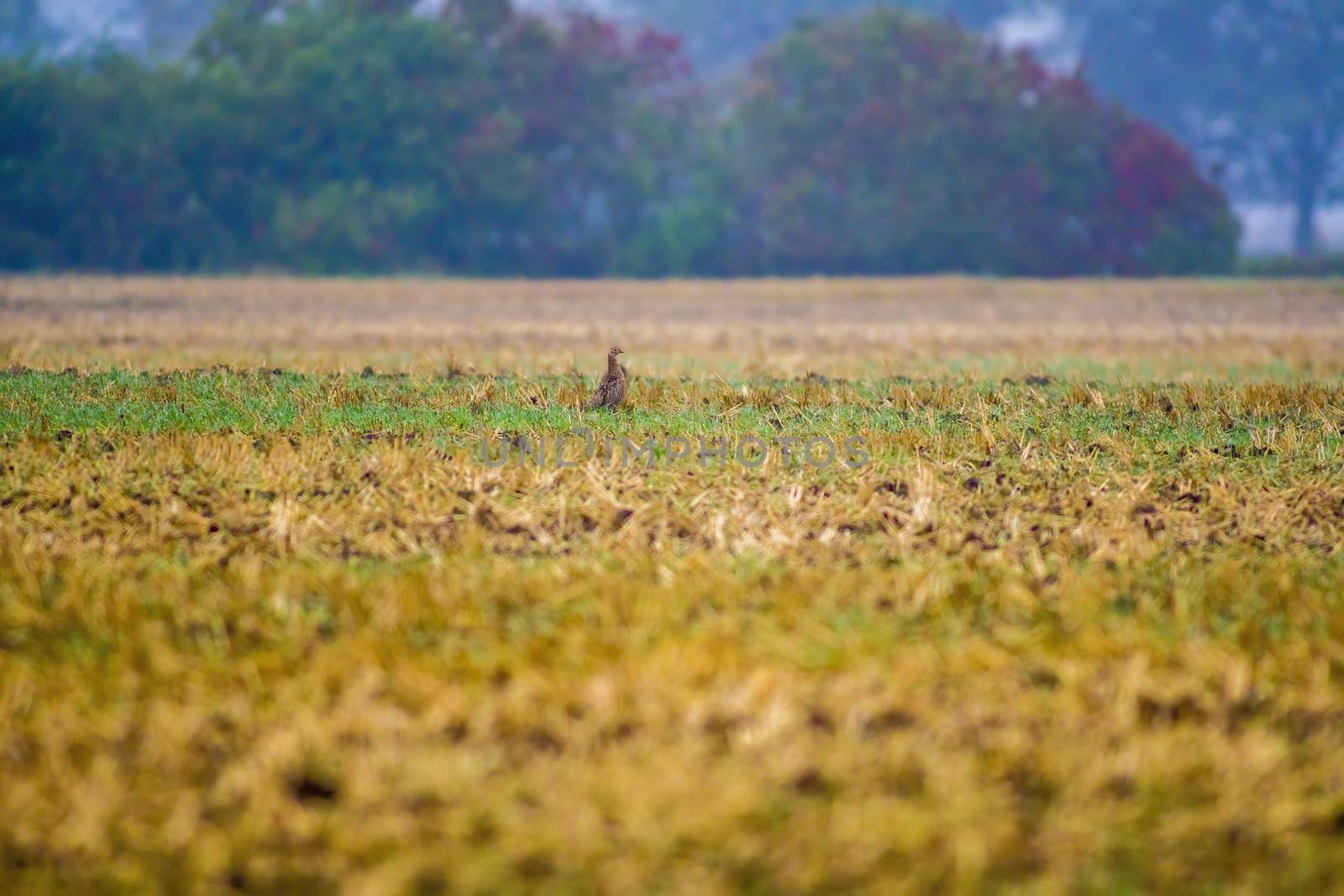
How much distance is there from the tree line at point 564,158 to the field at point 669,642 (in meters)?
32.8

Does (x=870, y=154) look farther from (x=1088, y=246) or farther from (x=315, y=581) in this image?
(x=315, y=581)

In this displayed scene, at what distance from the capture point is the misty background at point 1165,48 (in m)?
69.1

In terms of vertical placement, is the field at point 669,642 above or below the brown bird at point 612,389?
below

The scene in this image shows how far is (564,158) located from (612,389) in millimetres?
37166

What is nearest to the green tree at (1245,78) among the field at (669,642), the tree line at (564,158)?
the tree line at (564,158)

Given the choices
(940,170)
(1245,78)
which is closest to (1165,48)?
(1245,78)

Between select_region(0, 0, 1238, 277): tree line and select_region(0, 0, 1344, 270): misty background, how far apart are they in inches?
317

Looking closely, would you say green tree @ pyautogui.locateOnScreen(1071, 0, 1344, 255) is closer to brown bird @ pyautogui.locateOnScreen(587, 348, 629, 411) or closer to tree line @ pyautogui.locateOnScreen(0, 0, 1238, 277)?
tree line @ pyautogui.locateOnScreen(0, 0, 1238, 277)

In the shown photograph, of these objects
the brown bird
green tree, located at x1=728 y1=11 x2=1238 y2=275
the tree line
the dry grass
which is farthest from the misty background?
the brown bird

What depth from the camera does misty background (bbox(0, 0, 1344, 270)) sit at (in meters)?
69.1

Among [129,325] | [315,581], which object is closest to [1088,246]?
[129,325]

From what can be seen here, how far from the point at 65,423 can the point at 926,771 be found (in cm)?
794

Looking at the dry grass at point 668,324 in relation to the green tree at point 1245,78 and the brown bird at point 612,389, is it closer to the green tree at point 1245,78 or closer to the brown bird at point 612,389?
the brown bird at point 612,389

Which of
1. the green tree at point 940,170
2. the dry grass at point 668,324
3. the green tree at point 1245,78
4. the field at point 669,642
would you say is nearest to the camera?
the field at point 669,642
